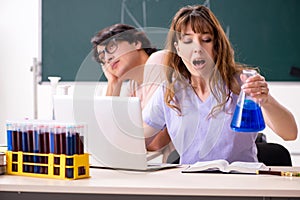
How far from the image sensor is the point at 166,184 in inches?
63.9

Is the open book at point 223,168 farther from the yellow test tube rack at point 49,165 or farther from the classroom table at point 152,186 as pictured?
the yellow test tube rack at point 49,165

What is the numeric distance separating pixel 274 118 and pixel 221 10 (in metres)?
2.03

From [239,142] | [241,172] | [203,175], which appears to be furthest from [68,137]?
[239,142]

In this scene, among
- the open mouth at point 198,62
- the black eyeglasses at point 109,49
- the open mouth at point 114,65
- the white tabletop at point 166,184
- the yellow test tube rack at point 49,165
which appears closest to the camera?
the white tabletop at point 166,184

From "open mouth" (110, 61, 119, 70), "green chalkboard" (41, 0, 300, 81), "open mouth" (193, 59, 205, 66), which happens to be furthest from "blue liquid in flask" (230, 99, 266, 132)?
"green chalkboard" (41, 0, 300, 81)

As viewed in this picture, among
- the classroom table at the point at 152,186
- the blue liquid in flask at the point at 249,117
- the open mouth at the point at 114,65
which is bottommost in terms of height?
the classroom table at the point at 152,186

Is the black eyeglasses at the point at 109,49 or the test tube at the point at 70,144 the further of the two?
the black eyeglasses at the point at 109,49

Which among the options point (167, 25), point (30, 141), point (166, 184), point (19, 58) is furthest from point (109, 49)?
point (19, 58)

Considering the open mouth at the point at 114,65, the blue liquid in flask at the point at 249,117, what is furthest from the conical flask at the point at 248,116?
the open mouth at the point at 114,65

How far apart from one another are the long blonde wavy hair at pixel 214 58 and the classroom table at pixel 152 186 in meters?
0.40

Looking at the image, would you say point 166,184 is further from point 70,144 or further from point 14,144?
point 14,144

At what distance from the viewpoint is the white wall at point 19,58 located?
159 inches

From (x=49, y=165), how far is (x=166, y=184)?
384 mm

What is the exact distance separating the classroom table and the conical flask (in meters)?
0.15
